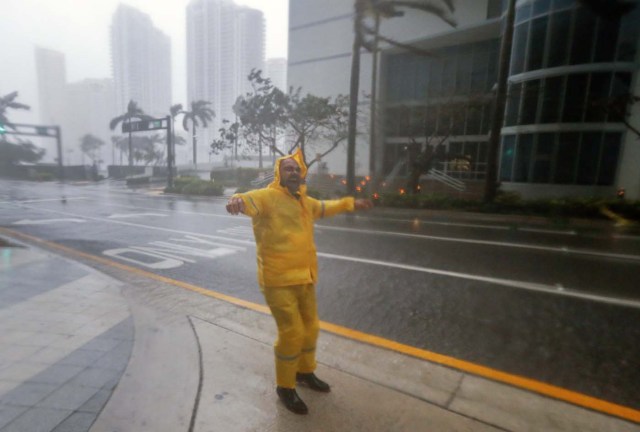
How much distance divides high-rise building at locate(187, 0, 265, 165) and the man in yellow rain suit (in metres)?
107

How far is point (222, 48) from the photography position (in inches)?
4213

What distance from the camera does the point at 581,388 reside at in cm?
281

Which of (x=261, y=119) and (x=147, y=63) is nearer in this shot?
(x=261, y=119)

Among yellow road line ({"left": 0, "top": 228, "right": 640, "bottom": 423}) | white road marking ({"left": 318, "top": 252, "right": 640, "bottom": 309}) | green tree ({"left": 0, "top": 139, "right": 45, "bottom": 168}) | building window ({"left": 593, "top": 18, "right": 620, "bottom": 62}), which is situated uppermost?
building window ({"left": 593, "top": 18, "right": 620, "bottom": 62})

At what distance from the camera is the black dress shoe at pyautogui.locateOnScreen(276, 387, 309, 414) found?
8.05 ft

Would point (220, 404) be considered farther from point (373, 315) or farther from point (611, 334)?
point (611, 334)

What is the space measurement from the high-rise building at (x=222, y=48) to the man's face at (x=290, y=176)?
351 feet

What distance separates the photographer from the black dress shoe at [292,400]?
245cm

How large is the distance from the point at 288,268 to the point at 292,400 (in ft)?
3.05

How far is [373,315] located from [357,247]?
3544mm

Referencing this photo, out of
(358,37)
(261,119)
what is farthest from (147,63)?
(358,37)

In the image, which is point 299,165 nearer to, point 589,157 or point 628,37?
point 589,157

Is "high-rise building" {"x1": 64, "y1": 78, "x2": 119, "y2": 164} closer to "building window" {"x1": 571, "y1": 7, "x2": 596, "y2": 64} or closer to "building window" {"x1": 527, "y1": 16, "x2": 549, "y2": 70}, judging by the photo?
"building window" {"x1": 527, "y1": 16, "x2": 549, "y2": 70}

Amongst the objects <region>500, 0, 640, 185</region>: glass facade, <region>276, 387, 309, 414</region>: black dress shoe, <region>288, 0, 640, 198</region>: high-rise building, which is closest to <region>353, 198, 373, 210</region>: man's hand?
<region>276, 387, 309, 414</region>: black dress shoe
